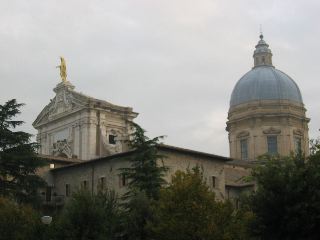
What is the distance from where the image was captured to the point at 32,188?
1585 inches

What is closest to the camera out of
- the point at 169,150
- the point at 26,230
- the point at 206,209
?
the point at 206,209

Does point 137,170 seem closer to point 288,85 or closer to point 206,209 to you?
point 206,209

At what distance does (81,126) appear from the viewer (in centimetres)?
6962

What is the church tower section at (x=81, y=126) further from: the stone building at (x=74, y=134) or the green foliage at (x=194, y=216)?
the green foliage at (x=194, y=216)

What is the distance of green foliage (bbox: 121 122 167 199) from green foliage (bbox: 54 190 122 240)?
3.82 m

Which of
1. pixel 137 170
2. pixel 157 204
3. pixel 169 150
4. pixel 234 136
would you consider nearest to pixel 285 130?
pixel 234 136

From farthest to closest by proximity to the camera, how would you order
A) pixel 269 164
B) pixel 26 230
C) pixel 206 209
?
pixel 26 230, pixel 269 164, pixel 206 209

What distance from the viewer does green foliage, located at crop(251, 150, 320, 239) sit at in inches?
1111

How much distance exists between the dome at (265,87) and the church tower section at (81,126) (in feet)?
44.8

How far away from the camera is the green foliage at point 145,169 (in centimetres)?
3750

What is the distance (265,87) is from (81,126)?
21847 millimetres

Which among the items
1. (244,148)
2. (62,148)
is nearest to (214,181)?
(62,148)

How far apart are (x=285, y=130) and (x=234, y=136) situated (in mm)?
5806

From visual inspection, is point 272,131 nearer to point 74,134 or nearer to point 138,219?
point 74,134
